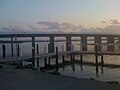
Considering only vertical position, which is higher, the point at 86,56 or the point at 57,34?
the point at 57,34

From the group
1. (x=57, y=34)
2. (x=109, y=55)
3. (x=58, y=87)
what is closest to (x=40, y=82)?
(x=58, y=87)

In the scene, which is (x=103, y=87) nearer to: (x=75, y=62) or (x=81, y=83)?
(x=81, y=83)

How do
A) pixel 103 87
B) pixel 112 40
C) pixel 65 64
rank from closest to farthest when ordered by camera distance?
pixel 103 87
pixel 65 64
pixel 112 40

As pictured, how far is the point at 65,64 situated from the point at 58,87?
35.0m

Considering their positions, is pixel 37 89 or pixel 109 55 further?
pixel 109 55

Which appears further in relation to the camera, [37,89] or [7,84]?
[7,84]

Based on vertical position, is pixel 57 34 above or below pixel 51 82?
above

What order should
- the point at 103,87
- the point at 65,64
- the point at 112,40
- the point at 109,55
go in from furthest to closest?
the point at 112,40 < the point at 109,55 < the point at 65,64 < the point at 103,87

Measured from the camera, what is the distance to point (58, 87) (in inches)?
741

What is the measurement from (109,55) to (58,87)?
149 feet

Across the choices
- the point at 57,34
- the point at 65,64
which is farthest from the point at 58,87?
the point at 57,34

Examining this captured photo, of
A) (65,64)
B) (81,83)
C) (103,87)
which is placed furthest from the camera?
(65,64)

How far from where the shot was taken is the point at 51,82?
824 inches

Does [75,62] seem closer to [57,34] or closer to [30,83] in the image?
[30,83]
